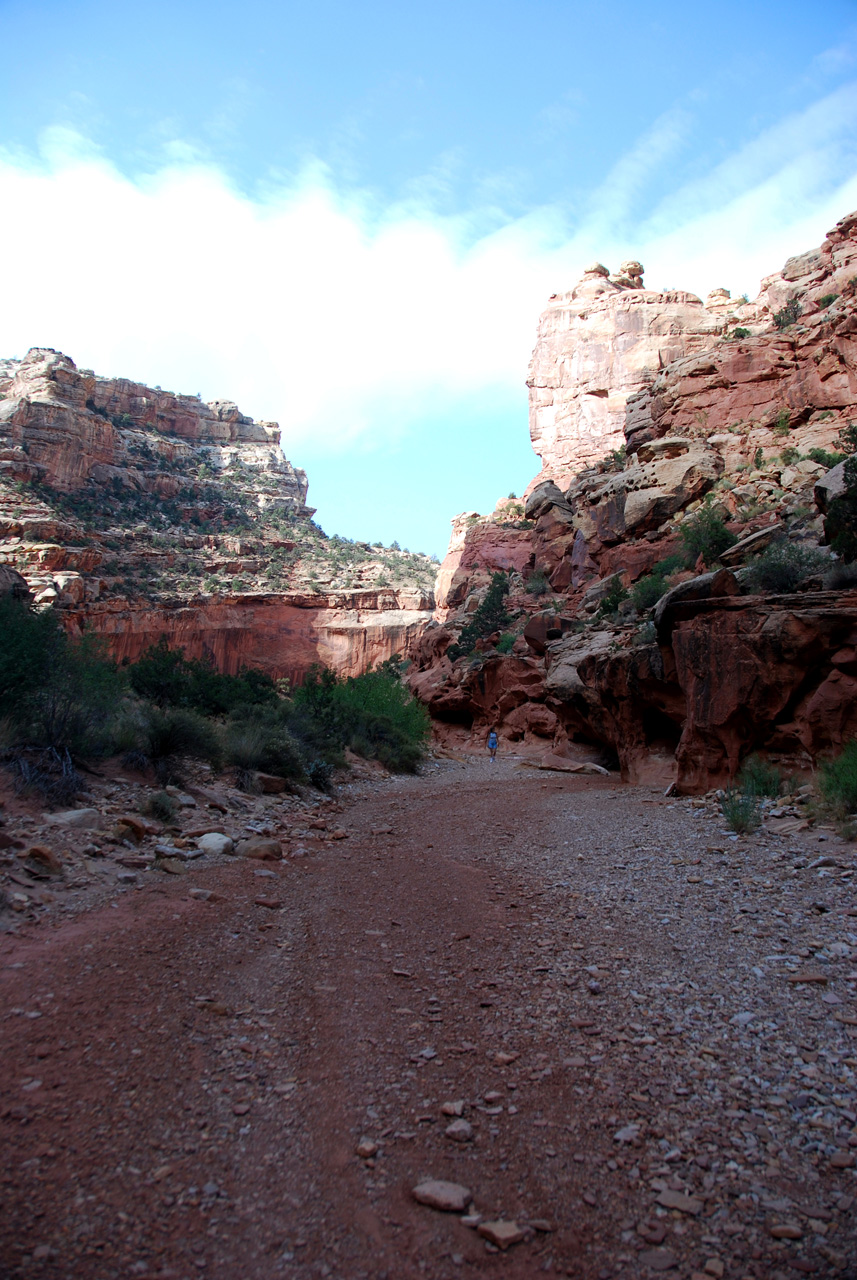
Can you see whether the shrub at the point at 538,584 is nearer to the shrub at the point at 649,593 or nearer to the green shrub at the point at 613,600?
the green shrub at the point at 613,600

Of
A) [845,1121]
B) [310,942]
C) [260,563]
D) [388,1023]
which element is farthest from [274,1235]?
[260,563]

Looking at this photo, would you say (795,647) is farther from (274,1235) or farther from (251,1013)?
(274,1235)

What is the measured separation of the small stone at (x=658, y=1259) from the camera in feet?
6.87

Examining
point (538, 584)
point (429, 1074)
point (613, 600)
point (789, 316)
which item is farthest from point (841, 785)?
point (538, 584)

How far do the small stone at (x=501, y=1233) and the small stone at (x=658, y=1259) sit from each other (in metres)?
0.38

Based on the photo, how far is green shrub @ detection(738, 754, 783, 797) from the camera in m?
9.11

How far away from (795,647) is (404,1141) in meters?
9.11

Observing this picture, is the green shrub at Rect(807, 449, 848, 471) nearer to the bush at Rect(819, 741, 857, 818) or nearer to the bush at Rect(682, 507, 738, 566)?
the bush at Rect(682, 507, 738, 566)

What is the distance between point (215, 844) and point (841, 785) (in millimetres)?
6700

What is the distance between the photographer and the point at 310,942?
5047 mm

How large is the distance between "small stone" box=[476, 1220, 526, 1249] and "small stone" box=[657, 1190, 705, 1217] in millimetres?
515

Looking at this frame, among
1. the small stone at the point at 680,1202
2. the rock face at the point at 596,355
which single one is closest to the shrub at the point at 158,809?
the small stone at the point at 680,1202

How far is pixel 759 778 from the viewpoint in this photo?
9.52 m

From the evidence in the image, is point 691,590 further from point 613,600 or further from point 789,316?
point 789,316
